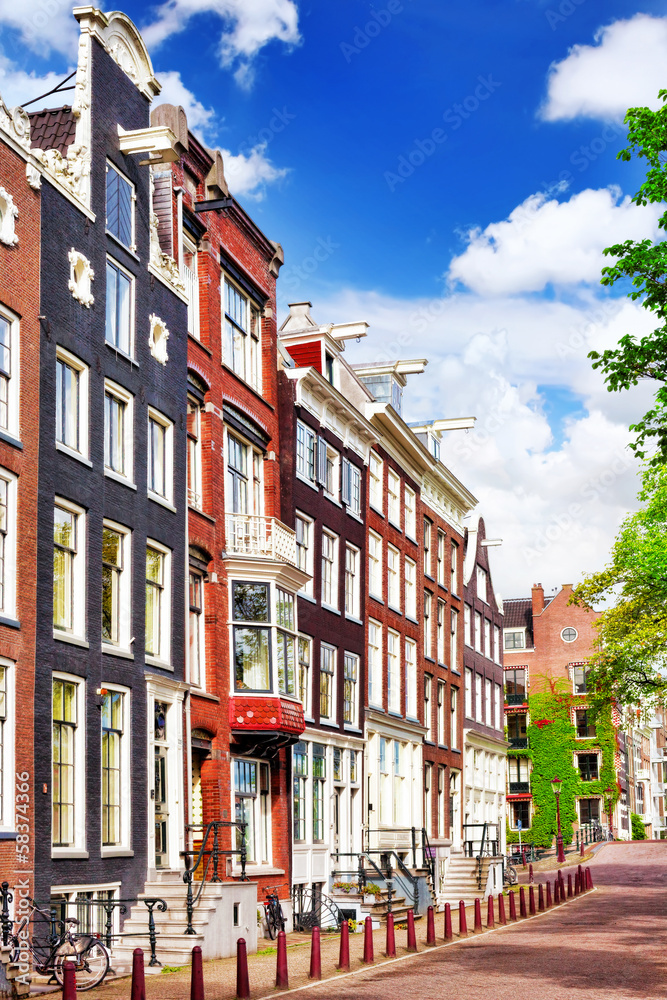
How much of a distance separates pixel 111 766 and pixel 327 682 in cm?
1444

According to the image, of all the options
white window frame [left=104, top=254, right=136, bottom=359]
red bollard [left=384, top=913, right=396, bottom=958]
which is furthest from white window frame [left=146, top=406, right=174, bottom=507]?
red bollard [left=384, top=913, right=396, bottom=958]

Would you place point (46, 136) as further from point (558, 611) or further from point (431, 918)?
point (558, 611)

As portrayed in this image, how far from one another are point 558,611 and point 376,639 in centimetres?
5049

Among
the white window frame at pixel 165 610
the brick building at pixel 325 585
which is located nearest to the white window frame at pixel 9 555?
the white window frame at pixel 165 610

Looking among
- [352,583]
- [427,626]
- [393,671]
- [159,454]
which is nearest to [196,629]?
[159,454]

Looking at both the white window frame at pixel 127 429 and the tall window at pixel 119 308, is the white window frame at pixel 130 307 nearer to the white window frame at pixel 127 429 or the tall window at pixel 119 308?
the tall window at pixel 119 308

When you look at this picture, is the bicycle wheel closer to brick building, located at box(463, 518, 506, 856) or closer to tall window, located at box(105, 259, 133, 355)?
tall window, located at box(105, 259, 133, 355)

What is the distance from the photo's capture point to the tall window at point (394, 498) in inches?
1773

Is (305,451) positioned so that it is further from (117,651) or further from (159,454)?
(117,651)

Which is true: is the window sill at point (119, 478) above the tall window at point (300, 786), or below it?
above

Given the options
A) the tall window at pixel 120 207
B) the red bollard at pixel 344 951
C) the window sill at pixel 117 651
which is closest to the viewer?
the red bollard at pixel 344 951

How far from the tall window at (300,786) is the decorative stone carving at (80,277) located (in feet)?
48.1

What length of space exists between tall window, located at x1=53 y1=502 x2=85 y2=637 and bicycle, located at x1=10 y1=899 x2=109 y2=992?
15.5 ft

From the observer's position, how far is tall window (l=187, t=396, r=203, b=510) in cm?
2823
